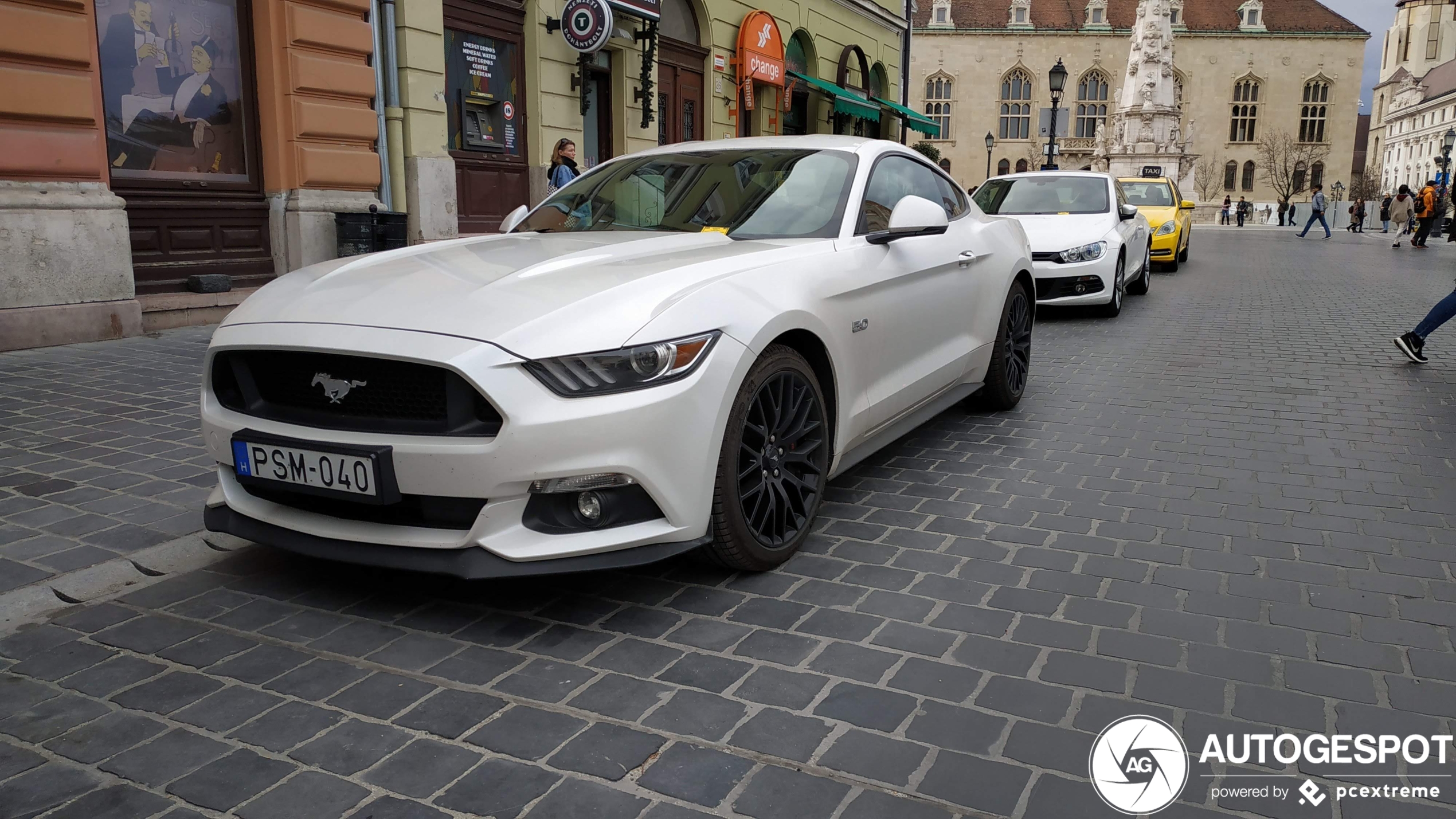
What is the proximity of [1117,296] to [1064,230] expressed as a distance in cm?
101

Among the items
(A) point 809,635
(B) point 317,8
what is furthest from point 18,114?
(A) point 809,635

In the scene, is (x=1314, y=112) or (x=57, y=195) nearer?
(x=57, y=195)

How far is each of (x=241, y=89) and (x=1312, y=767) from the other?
10877mm

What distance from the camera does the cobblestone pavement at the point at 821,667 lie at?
2420mm

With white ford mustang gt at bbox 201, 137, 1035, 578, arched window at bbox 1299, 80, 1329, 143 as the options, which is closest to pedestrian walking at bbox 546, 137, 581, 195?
white ford mustang gt at bbox 201, 137, 1035, 578

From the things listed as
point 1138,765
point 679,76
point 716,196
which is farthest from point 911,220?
point 679,76

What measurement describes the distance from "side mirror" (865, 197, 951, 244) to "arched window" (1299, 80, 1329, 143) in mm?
101767

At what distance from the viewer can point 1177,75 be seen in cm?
9050

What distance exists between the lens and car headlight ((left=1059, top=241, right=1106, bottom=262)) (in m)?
11.5

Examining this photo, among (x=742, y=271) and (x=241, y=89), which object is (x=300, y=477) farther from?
(x=241, y=89)

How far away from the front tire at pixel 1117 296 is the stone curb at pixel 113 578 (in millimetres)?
10006

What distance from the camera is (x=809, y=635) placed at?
3.23m

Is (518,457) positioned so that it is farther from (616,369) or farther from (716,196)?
(716,196)

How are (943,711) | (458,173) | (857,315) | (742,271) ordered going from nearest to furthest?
(943,711) → (742,271) → (857,315) → (458,173)
